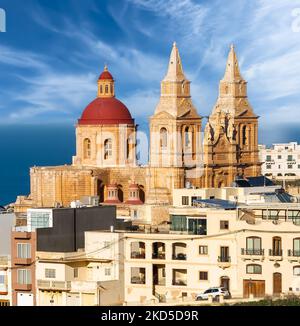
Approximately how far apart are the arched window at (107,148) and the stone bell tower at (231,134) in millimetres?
2579

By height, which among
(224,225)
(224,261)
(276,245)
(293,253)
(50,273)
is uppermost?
(224,225)

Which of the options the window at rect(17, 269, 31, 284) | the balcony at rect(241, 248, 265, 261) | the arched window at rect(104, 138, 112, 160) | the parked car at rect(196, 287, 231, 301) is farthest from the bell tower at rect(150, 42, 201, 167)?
the parked car at rect(196, 287, 231, 301)

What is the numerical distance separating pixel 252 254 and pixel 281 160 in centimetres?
3474

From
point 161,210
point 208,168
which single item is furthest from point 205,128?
point 161,210

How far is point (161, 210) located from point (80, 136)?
12612mm

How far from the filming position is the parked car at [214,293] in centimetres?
1895

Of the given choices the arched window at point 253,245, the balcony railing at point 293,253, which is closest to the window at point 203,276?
the arched window at point 253,245

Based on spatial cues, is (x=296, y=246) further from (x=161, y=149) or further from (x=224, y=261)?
(x=161, y=149)

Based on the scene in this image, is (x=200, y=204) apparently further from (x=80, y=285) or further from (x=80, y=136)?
(x=80, y=136)

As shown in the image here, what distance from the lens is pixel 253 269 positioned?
2045cm

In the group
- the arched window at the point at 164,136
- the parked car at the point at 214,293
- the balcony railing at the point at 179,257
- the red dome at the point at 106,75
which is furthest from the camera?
the red dome at the point at 106,75

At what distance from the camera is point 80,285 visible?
2056 centimetres

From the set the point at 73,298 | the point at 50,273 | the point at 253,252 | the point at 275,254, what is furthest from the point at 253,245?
the point at 50,273

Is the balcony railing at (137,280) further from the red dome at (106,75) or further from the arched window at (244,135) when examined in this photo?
the arched window at (244,135)
